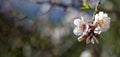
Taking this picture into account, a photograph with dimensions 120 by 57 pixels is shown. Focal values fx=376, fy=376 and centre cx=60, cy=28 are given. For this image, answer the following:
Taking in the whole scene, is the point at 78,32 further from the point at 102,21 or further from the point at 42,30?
the point at 42,30

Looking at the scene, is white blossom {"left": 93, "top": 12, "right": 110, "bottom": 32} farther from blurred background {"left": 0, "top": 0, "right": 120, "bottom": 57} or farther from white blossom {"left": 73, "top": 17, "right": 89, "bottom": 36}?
blurred background {"left": 0, "top": 0, "right": 120, "bottom": 57}

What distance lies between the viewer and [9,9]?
2875 mm

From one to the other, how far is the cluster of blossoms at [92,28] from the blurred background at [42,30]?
57.3 inches

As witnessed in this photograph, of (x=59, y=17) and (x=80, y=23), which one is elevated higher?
(x=80, y=23)

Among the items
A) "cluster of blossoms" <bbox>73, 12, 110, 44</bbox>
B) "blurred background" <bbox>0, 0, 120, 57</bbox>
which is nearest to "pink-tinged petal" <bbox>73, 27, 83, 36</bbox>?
"cluster of blossoms" <bbox>73, 12, 110, 44</bbox>

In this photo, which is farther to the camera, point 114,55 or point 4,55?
point 4,55

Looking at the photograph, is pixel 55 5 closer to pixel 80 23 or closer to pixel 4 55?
pixel 4 55

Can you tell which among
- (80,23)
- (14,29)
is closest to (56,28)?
(14,29)

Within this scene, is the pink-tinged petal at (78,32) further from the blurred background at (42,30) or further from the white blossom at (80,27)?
the blurred background at (42,30)

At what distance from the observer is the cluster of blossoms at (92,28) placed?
0.95 m

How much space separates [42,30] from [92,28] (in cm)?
189

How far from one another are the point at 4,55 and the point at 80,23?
174 cm

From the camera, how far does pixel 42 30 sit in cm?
285

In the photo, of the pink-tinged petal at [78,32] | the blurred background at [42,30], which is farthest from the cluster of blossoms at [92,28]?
the blurred background at [42,30]
